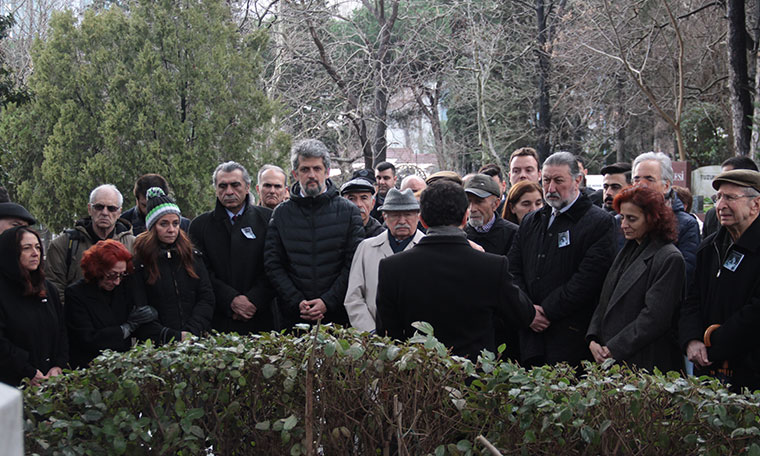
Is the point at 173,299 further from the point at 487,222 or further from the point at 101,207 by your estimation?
the point at 487,222

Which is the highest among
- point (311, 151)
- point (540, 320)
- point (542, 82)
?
point (542, 82)

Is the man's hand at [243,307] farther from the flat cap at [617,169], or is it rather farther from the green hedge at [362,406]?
the flat cap at [617,169]

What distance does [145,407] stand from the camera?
9.87 feet

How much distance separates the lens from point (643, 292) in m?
4.49

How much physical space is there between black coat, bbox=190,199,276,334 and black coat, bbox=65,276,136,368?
882 mm

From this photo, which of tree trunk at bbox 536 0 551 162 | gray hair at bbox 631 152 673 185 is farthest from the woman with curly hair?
tree trunk at bbox 536 0 551 162

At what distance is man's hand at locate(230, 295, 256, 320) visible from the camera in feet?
18.4

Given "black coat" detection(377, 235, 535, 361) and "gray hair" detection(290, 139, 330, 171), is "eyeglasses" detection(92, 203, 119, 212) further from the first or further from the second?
"black coat" detection(377, 235, 535, 361)

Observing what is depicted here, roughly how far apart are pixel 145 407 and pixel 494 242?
329 centimetres

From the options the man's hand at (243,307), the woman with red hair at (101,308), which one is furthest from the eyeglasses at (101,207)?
the man's hand at (243,307)

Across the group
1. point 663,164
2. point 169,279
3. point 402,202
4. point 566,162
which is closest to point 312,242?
point 402,202

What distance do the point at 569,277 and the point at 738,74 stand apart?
1138cm

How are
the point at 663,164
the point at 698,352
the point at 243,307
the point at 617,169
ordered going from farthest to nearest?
1. the point at 617,169
2. the point at 243,307
3. the point at 663,164
4. the point at 698,352

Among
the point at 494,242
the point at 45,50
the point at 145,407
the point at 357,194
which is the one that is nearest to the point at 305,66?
the point at 45,50
